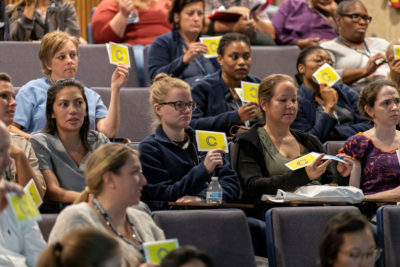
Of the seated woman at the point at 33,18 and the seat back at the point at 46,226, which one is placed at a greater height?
the seated woman at the point at 33,18

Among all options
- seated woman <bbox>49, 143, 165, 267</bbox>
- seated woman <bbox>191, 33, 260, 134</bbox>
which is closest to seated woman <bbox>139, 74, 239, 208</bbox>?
seated woman <bbox>191, 33, 260, 134</bbox>

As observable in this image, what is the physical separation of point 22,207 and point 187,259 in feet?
1.69

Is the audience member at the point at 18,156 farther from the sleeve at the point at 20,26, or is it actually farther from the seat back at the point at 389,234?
the sleeve at the point at 20,26

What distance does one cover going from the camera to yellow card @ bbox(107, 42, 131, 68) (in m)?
3.92

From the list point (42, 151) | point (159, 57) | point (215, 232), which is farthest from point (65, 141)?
point (159, 57)

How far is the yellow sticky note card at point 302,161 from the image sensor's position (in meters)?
3.41

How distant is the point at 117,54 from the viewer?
396 cm

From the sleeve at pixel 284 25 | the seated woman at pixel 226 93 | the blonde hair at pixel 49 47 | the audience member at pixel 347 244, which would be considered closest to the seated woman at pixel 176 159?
the seated woman at pixel 226 93

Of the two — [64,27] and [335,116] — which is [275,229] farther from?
[64,27]

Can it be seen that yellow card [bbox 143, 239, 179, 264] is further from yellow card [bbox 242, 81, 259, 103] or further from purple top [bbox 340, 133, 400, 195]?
yellow card [bbox 242, 81, 259, 103]

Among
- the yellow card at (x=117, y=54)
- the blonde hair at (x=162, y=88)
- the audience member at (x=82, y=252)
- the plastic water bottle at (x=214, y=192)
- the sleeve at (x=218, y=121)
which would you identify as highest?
the yellow card at (x=117, y=54)

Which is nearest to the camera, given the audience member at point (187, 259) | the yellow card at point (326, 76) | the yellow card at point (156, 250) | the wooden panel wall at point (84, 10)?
the audience member at point (187, 259)

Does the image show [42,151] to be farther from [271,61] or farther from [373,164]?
[271,61]

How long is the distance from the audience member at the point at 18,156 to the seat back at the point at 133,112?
3.48 feet
